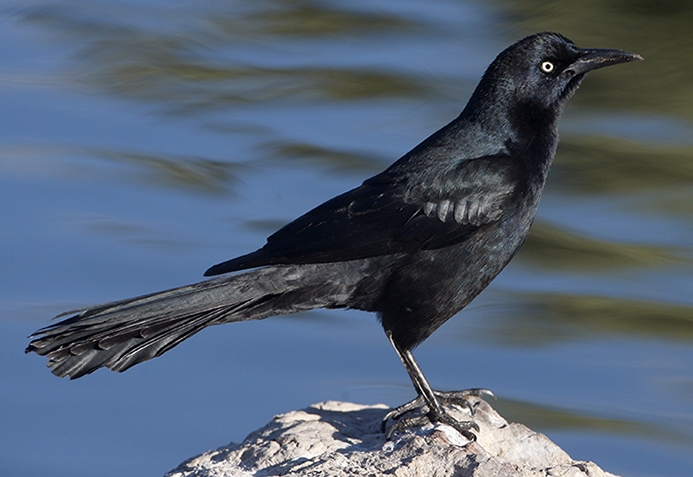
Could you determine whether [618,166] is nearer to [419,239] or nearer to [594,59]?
[594,59]

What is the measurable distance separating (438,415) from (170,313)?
3.87ft

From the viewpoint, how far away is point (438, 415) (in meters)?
4.71

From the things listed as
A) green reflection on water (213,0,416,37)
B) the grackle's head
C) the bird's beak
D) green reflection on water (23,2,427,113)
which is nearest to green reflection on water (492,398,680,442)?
the grackle's head

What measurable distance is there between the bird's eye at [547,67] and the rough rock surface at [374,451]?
1.56m

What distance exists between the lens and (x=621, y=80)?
9180 mm

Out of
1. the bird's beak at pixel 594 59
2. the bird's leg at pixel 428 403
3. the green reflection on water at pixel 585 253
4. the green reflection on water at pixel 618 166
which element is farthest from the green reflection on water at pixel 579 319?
the bird's beak at pixel 594 59

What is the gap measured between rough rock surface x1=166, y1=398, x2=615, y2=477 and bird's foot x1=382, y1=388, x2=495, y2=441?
5 cm

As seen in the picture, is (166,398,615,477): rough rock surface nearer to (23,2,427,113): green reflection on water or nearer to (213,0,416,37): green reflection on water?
(23,2,427,113): green reflection on water

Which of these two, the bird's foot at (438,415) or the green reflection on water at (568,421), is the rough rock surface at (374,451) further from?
the green reflection on water at (568,421)

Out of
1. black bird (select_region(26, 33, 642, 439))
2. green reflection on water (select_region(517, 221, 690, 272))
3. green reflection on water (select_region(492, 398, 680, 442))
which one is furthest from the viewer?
green reflection on water (select_region(517, 221, 690, 272))

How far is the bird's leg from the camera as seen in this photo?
15.0ft

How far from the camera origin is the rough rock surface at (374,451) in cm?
387

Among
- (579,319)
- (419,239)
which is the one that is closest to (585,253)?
(579,319)

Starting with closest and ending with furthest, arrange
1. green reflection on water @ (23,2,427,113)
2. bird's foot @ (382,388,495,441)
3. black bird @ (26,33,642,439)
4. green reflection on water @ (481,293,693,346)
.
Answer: bird's foot @ (382,388,495,441) < black bird @ (26,33,642,439) < green reflection on water @ (481,293,693,346) < green reflection on water @ (23,2,427,113)
